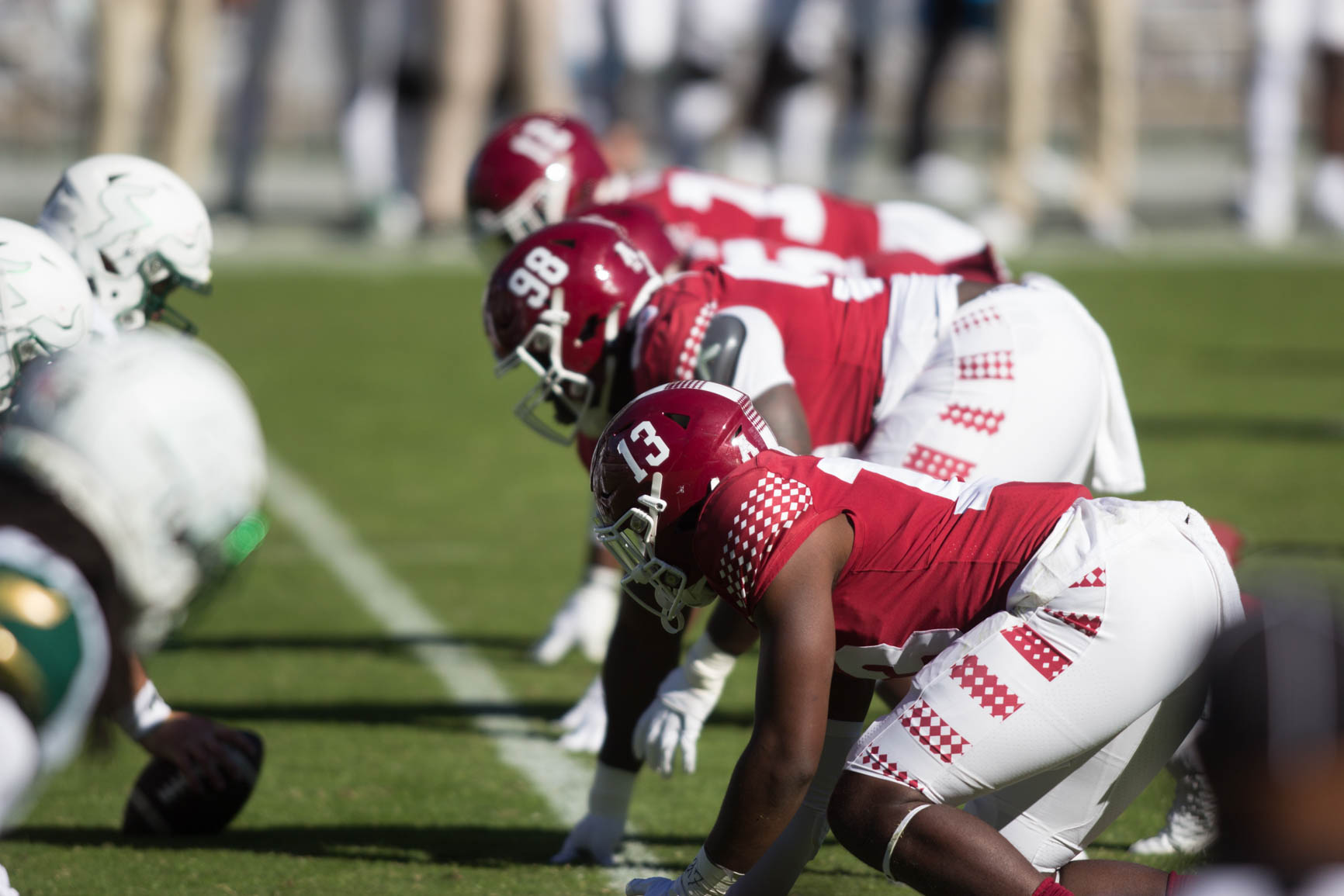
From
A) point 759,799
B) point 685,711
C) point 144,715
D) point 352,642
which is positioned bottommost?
point 352,642

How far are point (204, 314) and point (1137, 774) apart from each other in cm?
900

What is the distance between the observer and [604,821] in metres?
3.71

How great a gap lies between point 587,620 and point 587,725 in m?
0.72

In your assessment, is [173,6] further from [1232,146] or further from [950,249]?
[1232,146]

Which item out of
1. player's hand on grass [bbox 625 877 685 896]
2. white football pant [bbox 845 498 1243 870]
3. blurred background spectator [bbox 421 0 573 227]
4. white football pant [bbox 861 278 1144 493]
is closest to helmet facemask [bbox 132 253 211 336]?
white football pant [bbox 861 278 1144 493]

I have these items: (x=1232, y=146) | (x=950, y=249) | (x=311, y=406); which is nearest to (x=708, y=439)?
(x=950, y=249)

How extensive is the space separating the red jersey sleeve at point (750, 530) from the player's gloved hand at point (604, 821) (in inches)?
35.9

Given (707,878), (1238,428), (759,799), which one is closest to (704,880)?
(707,878)

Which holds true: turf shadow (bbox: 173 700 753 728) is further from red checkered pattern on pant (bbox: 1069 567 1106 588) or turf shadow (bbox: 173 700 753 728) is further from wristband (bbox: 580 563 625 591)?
red checkered pattern on pant (bbox: 1069 567 1106 588)

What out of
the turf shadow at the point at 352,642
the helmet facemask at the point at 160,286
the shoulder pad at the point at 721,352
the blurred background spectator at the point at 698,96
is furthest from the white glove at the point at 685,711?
the blurred background spectator at the point at 698,96

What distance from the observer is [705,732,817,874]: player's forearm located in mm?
2803

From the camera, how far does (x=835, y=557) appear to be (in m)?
2.95

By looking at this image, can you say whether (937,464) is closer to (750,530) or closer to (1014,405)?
(1014,405)

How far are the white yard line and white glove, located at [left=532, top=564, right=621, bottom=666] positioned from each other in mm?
205
